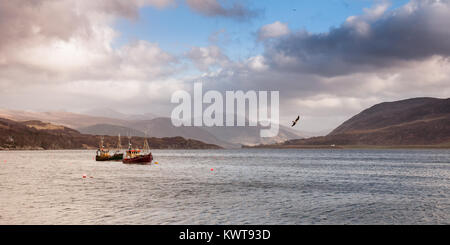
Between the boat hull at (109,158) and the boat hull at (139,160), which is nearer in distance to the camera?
the boat hull at (139,160)

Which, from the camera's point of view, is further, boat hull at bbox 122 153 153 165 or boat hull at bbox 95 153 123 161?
boat hull at bbox 95 153 123 161

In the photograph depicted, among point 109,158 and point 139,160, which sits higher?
point 139,160

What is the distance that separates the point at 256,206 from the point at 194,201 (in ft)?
23.5

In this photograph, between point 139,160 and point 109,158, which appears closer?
point 139,160

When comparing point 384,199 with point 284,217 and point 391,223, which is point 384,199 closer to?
point 391,223
